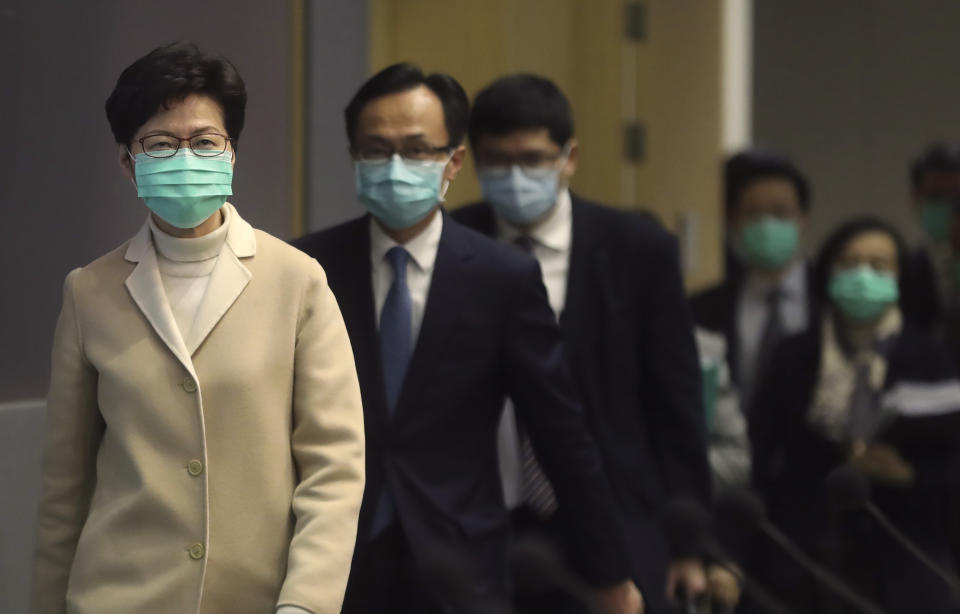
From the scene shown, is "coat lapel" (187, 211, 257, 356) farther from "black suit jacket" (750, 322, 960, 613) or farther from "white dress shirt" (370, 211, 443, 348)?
"black suit jacket" (750, 322, 960, 613)

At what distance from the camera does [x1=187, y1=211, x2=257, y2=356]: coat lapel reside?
2.30 metres

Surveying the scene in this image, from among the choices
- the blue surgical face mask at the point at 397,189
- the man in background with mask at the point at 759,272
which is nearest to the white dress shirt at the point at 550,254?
the blue surgical face mask at the point at 397,189

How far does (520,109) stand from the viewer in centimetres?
342

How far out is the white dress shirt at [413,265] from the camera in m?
2.72

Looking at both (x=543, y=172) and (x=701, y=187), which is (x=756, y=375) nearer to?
(x=543, y=172)

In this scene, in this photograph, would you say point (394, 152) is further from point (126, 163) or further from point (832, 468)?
point (832, 468)

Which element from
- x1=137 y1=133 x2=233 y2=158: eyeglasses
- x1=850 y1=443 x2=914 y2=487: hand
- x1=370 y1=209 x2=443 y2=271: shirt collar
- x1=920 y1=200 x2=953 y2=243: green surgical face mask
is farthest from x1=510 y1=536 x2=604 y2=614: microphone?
x1=920 y1=200 x2=953 y2=243: green surgical face mask

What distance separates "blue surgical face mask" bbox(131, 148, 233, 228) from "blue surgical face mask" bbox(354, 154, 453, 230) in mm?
457

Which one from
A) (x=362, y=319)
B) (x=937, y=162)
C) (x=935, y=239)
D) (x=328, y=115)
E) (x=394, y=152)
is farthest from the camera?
(x=937, y=162)

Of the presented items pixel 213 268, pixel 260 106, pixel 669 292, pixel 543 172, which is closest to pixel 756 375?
pixel 669 292

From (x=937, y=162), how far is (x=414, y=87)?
345 cm

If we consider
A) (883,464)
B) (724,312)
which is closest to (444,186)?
(883,464)

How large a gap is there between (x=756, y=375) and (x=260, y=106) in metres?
2.64

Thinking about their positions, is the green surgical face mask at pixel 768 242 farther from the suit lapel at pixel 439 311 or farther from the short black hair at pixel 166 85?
the short black hair at pixel 166 85
